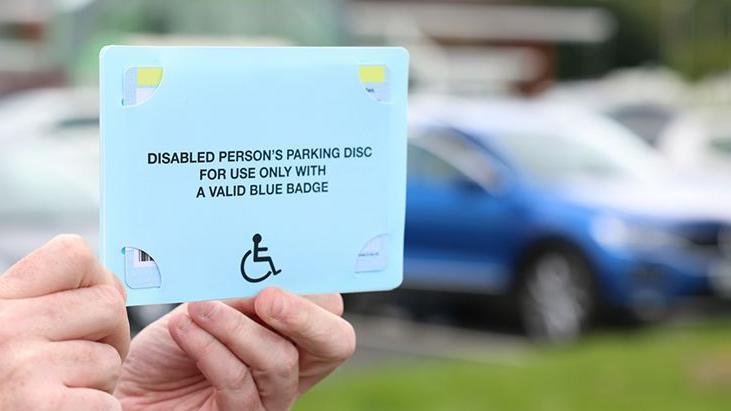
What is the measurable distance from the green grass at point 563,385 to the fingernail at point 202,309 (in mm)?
4930

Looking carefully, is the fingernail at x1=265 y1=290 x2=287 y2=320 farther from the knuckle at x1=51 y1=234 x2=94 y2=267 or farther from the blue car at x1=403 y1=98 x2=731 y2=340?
the blue car at x1=403 y1=98 x2=731 y2=340

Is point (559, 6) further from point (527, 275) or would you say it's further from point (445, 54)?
point (527, 275)

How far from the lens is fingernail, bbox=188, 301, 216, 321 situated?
1588 mm

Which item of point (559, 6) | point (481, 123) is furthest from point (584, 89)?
point (559, 6)

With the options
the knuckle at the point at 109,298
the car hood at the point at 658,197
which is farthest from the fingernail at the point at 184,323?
the car hood at the point at 658,197

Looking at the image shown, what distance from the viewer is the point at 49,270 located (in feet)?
4.39

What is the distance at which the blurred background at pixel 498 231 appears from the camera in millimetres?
7309

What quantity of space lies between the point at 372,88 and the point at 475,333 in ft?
29.9

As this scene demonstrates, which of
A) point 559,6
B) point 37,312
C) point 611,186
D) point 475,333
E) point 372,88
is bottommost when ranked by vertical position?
point 559,6

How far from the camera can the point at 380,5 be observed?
55844 millimetres

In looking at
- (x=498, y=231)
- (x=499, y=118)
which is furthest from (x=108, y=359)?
(x=499, y=118)

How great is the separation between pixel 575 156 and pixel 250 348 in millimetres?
9226

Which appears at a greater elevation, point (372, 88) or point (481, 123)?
point (372, 88)

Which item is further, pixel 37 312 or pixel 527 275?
pixel 527 275
